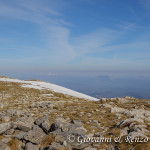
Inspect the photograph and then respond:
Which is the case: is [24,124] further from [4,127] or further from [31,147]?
[31,147]

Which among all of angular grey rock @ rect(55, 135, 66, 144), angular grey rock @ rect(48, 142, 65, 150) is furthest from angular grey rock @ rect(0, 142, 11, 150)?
angular grey rock @ rect(55, 135, 66, 144)

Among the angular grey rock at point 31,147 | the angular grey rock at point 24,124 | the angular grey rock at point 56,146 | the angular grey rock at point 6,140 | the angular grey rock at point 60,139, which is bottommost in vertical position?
the angular grey rock at point 31,147

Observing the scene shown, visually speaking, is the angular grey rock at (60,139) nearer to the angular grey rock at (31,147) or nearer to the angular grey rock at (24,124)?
the angular grey rock at (31,147)

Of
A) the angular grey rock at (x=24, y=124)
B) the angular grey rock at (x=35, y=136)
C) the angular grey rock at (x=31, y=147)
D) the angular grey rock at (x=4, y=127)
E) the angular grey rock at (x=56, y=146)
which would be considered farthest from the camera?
the angular grey rock at (x=24, y=124)

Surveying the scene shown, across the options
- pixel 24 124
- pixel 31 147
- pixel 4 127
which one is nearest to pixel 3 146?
pixel 31 147

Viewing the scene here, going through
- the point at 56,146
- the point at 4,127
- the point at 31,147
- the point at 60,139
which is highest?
the point at 4,127

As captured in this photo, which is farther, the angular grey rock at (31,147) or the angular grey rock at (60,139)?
the angular grey rock at (60,139)

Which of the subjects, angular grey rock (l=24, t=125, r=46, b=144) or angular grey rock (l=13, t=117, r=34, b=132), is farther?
angular grey rock (l=13, t=117, r=34, b=132)

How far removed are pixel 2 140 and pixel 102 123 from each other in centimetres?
758

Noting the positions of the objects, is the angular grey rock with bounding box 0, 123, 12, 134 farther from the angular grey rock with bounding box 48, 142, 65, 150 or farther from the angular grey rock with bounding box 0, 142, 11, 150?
the angular grey rock with bounding box 48, 142, 65, 150

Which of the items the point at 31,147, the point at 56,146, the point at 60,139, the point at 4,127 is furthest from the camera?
the point at 4,127

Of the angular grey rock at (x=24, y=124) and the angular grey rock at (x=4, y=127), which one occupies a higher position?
the angular grey rock at (x=24, y=124)

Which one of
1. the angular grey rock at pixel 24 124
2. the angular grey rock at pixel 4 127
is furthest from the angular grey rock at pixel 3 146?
the angular grey rock at pixel 24 124

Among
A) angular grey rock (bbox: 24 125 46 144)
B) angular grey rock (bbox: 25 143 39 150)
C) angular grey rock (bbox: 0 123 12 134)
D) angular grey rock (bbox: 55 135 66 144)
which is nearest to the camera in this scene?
angular grey rock (bbox: 25 143 39 150)
